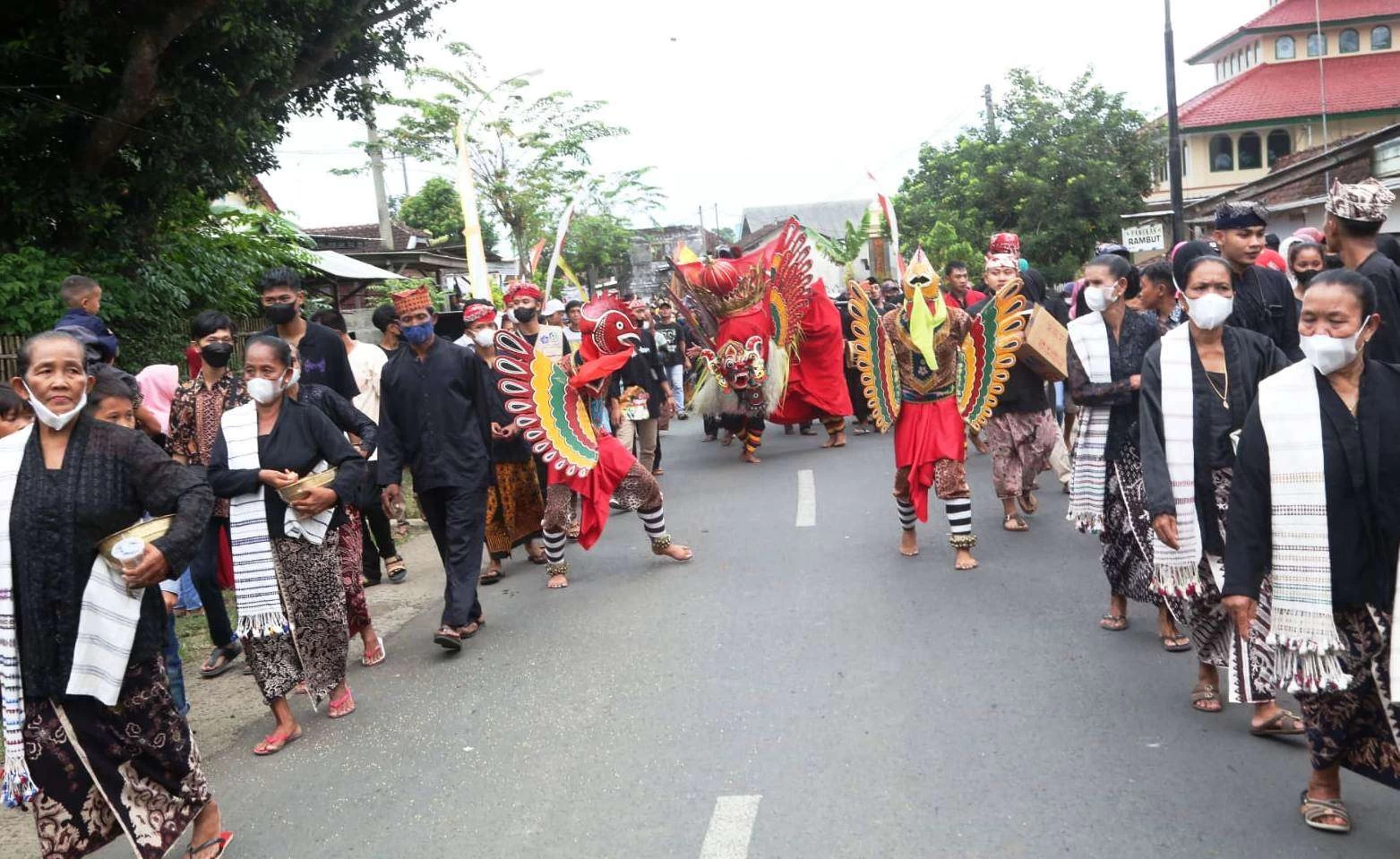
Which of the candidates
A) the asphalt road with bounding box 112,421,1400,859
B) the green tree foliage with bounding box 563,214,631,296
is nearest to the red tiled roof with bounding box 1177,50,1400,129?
the green tree foliage with bounding box 563,214,631,296

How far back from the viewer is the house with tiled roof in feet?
139

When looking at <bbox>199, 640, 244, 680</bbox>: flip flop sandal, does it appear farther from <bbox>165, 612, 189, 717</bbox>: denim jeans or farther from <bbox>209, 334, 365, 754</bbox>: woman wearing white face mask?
<bbox>209, 334, 365, 754</bbox>: woman wearing white face mask

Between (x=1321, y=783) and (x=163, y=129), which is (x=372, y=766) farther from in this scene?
(x=163, y=129)

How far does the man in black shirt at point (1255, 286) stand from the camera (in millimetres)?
5414

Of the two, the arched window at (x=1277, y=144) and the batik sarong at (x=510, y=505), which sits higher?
the arched window at (x=1277, y=144)

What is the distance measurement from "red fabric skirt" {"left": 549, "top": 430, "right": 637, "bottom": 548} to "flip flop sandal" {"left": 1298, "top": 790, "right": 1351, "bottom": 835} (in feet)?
15.5

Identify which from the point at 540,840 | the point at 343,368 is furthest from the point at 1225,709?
the point at 343,368

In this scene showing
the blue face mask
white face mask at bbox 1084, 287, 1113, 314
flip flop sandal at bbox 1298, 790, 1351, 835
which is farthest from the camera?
the blue face mask

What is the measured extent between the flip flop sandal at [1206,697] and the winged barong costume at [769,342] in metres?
7.87

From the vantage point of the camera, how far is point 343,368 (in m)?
7.45

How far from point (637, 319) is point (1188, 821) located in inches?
377

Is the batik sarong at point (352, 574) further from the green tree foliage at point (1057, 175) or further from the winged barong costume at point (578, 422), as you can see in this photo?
the green tree foliage at point (1057, 175)

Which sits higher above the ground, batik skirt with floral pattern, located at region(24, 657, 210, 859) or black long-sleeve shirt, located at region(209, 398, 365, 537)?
black long-sleeve shirt, located at region(209, 398, 365, 537)

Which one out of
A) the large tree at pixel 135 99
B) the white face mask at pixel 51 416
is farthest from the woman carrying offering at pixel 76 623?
the large tree at pixel 135 99
